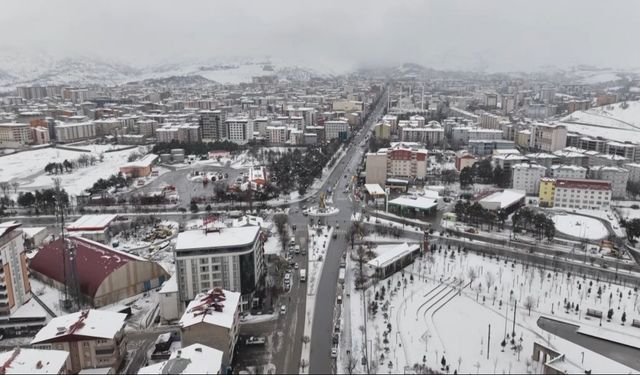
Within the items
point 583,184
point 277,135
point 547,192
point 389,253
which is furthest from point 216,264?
point 277,135

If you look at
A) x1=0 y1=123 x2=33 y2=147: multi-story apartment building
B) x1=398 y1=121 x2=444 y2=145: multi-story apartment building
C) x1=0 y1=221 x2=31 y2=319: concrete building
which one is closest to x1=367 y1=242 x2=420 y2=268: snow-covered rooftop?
x1=0 y1=221 x2=31 y2=319: concrete building

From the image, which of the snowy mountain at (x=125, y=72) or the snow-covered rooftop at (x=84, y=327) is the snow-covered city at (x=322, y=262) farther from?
the snowy mountain at (x=125, y=72)

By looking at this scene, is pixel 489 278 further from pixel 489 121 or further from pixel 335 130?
pixel 489 121

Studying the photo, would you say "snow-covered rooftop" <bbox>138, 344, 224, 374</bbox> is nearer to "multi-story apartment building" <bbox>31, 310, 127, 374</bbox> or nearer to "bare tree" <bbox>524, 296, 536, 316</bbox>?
"multi-story apartment building" <bbox>31, 310, 127, 374</bbox>

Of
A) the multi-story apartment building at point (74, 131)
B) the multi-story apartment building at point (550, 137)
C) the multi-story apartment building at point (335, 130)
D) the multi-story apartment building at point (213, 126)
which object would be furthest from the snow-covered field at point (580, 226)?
the multi-story apartment building at point (74, 131)

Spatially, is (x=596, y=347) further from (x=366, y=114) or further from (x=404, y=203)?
(x=366, y=114)

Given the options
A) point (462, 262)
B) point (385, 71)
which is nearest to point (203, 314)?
point (462, 262)
